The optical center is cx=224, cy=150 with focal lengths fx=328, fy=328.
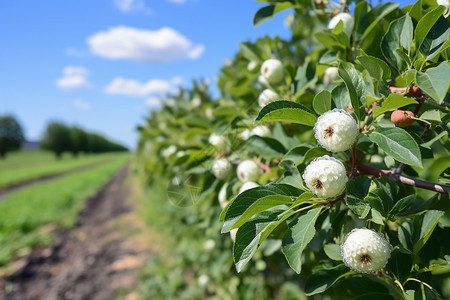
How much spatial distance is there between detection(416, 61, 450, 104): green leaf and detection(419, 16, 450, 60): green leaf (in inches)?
5.7

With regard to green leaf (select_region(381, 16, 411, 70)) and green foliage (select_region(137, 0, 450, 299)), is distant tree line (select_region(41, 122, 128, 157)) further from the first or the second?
green leaf (select_region(381, 16, 411, 70))

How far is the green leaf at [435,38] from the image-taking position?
746 millimetres

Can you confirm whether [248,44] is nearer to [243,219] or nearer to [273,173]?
[273,173]

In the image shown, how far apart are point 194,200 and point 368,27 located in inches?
30.5

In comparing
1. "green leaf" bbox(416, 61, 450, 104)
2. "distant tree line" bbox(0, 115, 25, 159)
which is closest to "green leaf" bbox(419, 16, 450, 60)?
"green leaf" bbox(416, 61, 450, 104)

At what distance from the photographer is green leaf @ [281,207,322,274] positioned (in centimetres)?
68

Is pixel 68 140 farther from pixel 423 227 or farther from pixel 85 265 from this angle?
pixel 423 227

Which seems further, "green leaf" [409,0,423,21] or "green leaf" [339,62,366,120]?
"green leaf" [409,0,423,21]

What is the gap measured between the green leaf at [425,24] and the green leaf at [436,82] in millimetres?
152

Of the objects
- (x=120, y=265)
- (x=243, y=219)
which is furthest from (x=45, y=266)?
(x=243, y=219)

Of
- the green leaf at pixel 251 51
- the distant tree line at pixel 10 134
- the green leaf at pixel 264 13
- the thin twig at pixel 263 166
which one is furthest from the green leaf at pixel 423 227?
the distant tree line at pixel 10 134

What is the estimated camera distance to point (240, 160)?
3.99ft

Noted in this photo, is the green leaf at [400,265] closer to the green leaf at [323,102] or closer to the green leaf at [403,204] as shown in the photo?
the green leaf at [403,204]

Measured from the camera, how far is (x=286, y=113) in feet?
2.36
